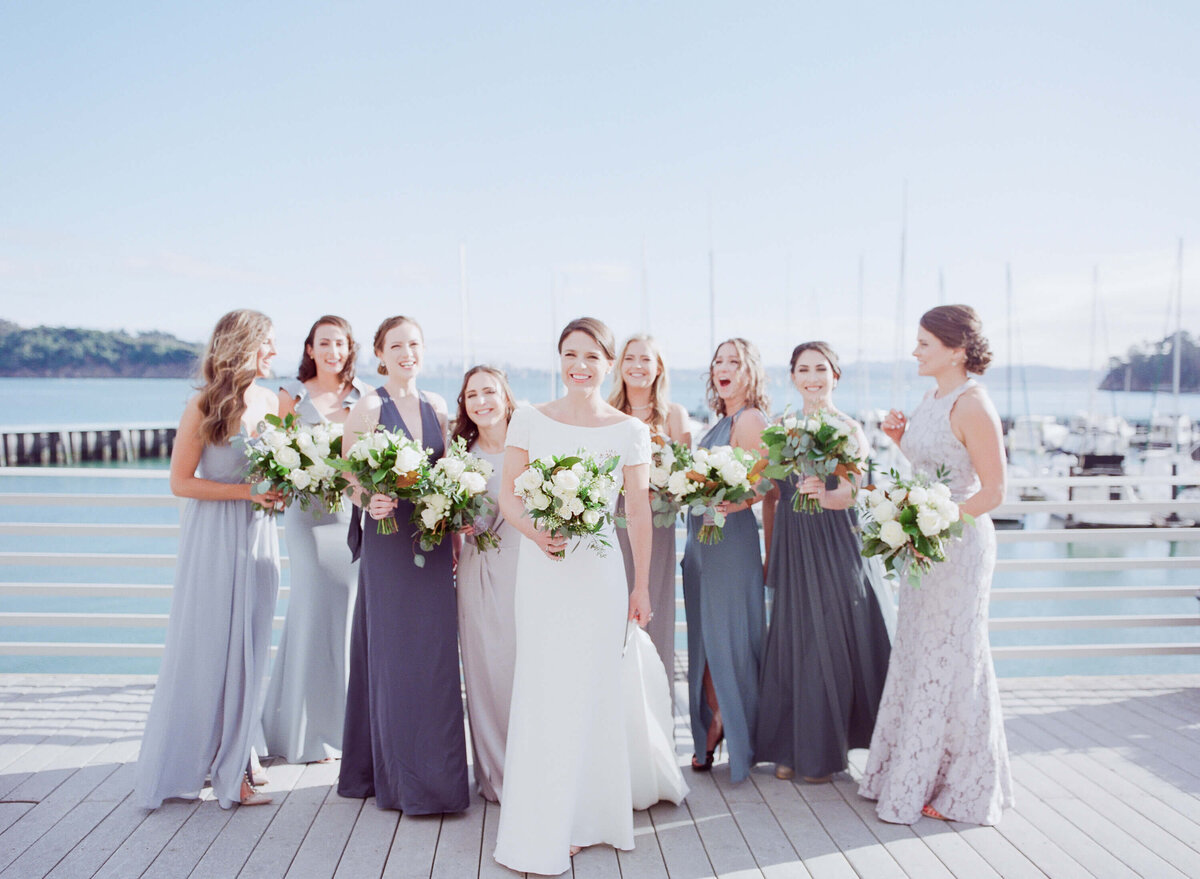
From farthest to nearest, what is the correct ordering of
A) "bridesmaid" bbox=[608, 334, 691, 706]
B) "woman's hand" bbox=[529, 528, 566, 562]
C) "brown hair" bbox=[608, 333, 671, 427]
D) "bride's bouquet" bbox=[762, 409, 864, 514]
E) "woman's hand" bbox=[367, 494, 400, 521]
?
"brown hair" bbox=[608, 333, 671, 427]
"bridesmaid" bbox=[608, 334, 691, 706]
"bride's bouquet" bbox=[762, 409, 864, 514]
"woman's hand" bbox=[367, 494, 400, 521]
"woman's hand" bbox=[529, 528, 566, 562]

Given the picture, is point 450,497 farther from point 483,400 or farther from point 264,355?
point 264,355

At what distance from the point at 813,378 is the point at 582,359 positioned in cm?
147

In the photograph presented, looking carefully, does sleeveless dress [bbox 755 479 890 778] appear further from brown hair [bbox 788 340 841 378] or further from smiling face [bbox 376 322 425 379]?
smiling face [bbox 376 322 425 379]

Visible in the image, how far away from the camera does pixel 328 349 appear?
16.1ft

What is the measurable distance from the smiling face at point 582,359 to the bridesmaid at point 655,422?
104 centimetres

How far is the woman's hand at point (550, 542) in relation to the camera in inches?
131

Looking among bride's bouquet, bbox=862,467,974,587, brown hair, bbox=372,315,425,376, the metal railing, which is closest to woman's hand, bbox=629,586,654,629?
bride's bouquet, bbox=862,467,974,587

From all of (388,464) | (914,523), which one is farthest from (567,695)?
(914,523)

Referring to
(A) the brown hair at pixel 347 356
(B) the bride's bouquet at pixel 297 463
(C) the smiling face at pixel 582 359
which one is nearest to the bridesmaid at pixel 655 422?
(C) the smiling face at pixel 582 359

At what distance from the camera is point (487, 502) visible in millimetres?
3826

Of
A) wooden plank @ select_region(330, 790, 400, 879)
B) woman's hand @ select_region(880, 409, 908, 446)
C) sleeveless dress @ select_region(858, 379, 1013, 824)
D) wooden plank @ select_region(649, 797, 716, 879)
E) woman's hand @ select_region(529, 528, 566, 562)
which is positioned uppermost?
woman's hand @ select_region(880, 409, 908, 446)

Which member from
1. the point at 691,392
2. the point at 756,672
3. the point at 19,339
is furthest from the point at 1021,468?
the point at 19,339

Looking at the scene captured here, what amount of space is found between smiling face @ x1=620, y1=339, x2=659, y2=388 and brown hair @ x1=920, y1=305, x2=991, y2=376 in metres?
1.49

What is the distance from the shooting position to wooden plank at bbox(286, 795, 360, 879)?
341cm
